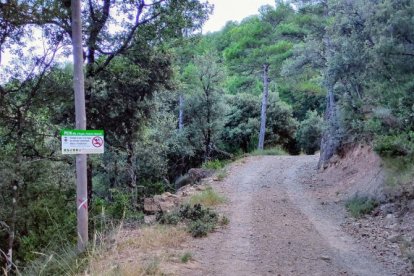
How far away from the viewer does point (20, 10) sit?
9102 mm

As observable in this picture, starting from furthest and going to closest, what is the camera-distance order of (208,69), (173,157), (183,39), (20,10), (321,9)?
1. (173,157)
2. (208,69)
3. (321,9)
4. (183,39)
5. (20,10)

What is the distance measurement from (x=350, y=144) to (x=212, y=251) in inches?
359

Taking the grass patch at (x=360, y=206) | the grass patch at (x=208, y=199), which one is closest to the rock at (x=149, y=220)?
the grass patch at (x=208, y=199)

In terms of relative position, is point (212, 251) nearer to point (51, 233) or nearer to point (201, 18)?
point (51, 233)

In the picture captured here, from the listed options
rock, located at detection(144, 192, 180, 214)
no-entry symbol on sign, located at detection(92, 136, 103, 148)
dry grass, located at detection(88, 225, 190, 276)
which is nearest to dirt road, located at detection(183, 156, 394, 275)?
dry grass, located at detection(88, 225, 190, 276)

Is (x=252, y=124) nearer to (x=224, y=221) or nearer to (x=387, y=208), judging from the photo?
(x=387, y=208)

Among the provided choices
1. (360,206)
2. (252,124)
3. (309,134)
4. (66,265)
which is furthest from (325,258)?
(309,134)

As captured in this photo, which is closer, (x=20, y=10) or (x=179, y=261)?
(x=179, y=261)

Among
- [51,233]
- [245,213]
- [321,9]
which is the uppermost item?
[321,9]

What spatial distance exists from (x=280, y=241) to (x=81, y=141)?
3.84m

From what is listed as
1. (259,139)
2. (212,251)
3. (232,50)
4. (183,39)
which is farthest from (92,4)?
(232,50)

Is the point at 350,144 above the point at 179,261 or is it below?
above

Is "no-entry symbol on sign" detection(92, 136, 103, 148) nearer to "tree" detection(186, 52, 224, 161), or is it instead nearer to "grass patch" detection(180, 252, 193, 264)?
"grass patch" detection(180, 252, 193, 264)

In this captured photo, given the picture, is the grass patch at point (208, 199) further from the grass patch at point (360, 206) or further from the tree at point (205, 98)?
the tree at point (205, 98)
